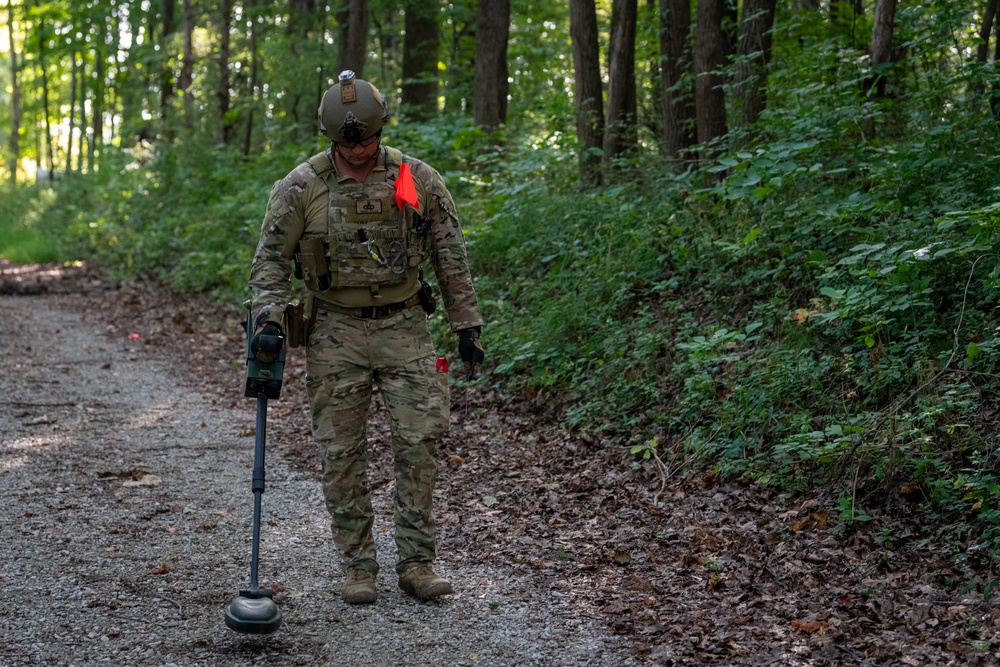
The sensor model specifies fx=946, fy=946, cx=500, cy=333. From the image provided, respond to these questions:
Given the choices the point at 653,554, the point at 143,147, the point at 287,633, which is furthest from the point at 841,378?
the point at 143,147

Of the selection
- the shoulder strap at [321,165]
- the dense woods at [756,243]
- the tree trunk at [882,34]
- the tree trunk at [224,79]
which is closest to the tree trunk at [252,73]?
the tree trunk at [224,79]

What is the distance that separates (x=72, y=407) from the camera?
8680 mm

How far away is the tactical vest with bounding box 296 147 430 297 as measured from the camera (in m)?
4.50

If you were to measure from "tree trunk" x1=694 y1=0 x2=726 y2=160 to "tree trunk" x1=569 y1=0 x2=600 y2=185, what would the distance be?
7.58 ft

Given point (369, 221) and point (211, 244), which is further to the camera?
point (211, 244)

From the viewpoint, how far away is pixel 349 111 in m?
4.39

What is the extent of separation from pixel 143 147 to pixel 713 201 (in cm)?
1820

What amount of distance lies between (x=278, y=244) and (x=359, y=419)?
93cm

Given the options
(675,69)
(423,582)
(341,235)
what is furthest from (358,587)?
(675,69)

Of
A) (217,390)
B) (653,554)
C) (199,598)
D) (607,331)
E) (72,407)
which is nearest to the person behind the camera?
(199,598)

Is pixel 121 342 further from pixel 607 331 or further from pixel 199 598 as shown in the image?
pixel 199 598

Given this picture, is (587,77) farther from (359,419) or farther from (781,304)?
(359,419)

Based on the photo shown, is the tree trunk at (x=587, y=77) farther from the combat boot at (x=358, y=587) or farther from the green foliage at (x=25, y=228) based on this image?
the green foliage at (x=25, y=228)

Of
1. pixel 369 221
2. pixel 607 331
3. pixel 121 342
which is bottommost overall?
pixel 121 342
